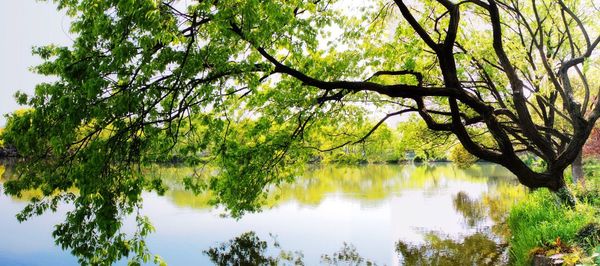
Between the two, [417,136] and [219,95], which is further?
[417,136]

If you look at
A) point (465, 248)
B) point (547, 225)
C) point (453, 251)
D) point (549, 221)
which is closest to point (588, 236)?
point (547, 225)

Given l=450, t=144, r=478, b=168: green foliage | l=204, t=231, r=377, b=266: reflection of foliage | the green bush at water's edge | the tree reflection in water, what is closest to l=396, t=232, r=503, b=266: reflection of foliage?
the tree reflection in water

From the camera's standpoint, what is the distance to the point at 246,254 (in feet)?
47.6

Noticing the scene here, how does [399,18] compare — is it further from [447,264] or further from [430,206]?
[430,206]

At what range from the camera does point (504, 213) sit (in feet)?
67.8

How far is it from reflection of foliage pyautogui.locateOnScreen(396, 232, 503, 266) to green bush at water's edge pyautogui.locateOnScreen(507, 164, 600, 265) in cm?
81

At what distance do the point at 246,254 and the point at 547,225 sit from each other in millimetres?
8485

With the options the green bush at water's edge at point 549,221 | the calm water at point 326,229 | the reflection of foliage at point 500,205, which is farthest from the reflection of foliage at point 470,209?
the green bush at water's edge at point 549,221

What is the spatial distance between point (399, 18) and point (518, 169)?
5.14m

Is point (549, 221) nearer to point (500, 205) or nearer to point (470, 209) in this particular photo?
point (470, 209)

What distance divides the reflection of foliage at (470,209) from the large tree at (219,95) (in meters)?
6.58

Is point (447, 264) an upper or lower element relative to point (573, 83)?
lower

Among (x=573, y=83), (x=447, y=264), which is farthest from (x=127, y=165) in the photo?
(x=573, y=83)

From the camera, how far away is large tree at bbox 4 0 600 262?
16.3ft
